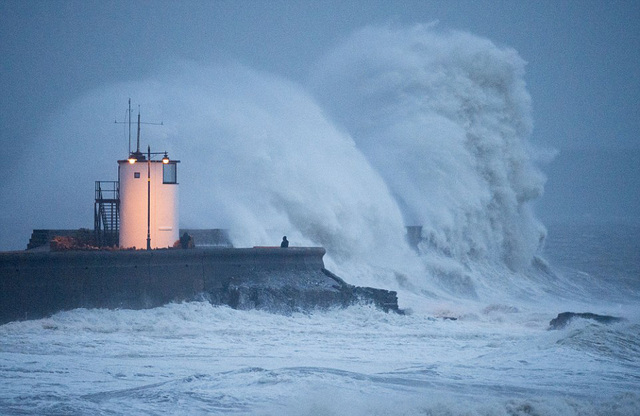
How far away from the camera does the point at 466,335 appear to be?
14359mm

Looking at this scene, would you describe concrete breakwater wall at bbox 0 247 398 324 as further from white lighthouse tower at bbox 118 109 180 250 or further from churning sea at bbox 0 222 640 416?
white lighthouse tower at bbox 118 109 180 250

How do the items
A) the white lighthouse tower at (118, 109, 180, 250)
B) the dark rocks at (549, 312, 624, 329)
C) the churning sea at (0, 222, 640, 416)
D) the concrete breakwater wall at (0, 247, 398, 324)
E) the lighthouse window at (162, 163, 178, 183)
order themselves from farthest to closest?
the lighthouse window at (162, 163, 178, 183)
the white lighthouse tower at (118, 109, 180, 250)
the dark rocks at (549, 312, 624, 329)
the concrete breakwater wall at (0, 247, 398, 324)
the churning sea at (0, 222, 640, 416)

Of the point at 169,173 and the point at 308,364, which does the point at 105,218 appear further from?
the point at 308,364

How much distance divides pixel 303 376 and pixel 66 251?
18.0 ft

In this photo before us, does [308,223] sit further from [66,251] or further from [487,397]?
[487,397]

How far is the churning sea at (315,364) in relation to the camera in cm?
973

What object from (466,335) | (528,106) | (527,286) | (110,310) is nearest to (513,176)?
(528,106)

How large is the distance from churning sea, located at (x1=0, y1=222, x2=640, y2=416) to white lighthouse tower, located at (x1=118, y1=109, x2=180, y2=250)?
1.86 metres

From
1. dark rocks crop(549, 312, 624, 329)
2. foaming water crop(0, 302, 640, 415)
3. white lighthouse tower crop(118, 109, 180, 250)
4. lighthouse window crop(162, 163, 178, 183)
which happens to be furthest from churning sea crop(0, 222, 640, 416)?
lighthouse window crop(162, 163, 178, 183)

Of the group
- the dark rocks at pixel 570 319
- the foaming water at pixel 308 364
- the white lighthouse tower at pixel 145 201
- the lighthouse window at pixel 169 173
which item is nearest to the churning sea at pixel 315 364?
the foaming water at pixel 308 364

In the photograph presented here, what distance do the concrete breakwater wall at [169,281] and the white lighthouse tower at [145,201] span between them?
1.26 m

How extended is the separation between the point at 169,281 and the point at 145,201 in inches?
70.0

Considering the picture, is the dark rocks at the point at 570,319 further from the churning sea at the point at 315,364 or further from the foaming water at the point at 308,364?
the foaming water at the point at 308,364

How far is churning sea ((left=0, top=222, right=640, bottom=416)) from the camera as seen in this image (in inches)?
383
